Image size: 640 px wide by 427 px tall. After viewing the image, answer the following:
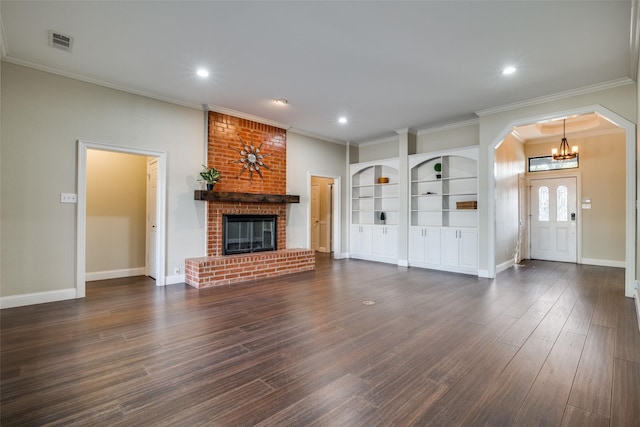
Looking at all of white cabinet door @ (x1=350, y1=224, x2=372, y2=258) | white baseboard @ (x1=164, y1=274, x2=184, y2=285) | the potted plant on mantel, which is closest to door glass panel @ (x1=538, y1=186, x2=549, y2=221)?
white cabinet door @ (x1=350, y1=224, x2=372, y2=258)

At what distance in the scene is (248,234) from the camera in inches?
226

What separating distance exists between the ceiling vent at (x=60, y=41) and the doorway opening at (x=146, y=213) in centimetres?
121

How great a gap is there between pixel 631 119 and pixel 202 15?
18.1ft

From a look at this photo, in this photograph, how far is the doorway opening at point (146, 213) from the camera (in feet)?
13.3

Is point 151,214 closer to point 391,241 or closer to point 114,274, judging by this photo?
point 114,274

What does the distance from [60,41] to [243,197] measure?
9.89 ft

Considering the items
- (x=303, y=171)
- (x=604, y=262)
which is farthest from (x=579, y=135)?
(x=303, y=171)

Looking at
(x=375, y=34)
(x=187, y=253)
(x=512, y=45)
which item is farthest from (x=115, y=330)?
(x=512, y=45)

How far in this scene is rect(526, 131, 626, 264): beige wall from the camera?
20.8 feet

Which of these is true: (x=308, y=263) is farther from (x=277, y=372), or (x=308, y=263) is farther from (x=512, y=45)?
(x=512, y=45)

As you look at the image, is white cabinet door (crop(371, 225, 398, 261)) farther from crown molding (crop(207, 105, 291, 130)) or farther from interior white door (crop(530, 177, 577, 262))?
interior white door (crop(530, 177, 577, 262))

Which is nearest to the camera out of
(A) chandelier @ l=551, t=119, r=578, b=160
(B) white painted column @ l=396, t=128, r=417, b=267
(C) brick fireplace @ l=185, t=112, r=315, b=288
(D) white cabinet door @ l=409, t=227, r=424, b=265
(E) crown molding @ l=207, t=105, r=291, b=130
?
(C) brick fireplace @ l=185, t=112, r=315, b=288

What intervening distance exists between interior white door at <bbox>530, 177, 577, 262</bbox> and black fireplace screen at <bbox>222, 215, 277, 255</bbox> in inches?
258

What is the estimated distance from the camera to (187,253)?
5.04 metres
